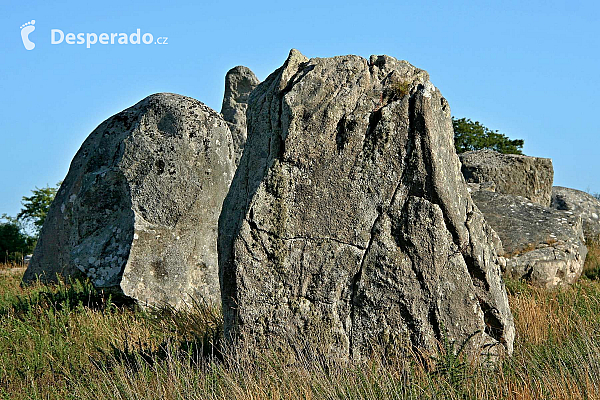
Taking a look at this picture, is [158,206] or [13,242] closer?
[158,206]

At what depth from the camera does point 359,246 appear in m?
5.03

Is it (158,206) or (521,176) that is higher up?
(521,176)

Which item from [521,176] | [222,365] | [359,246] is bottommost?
[222,365]

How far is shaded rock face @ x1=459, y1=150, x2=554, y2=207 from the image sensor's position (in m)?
12.8

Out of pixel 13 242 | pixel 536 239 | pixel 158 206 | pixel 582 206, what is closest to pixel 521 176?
pixel 582 206

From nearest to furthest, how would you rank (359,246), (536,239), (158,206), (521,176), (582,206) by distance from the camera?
(359,246) < (158,206) < (536,239) < (521,176) < (582,206)

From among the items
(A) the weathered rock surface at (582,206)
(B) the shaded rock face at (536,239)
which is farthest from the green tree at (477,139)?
(B) the shaded rock face at (536,239)

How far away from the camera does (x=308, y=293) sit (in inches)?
199

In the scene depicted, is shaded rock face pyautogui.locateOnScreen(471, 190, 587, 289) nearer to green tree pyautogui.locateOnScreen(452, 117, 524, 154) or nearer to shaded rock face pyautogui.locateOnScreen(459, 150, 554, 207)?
shaded rock face pyautogui.locateOnScreen(459, 150, 554, 207)

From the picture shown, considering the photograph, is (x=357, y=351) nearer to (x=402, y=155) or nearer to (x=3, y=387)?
(x=402, y=155)

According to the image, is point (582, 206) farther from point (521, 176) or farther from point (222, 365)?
point (222, 365)

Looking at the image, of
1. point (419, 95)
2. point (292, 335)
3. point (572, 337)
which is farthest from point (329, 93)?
point (572, 337)

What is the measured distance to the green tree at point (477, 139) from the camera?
24328mm

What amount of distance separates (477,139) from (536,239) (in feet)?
51.0
